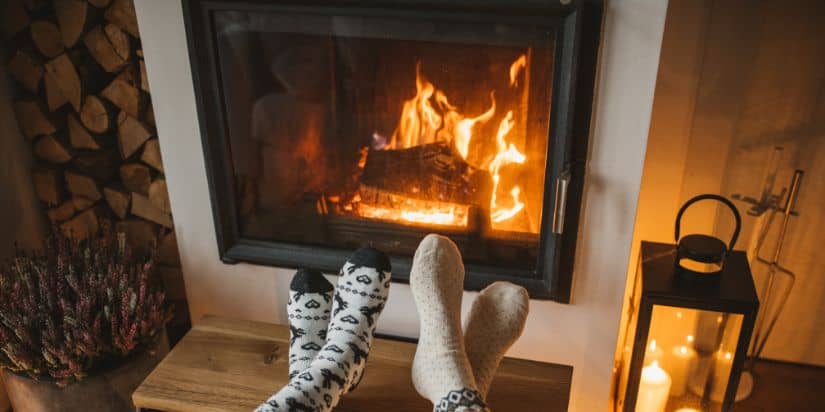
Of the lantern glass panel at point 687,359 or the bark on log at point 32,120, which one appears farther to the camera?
the bark on log at point 32,120

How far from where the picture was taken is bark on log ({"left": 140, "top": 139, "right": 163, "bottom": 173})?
1716 mm

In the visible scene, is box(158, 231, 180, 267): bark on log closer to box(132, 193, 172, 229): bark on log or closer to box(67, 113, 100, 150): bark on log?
box(132, 193, 172, 229): bark on log

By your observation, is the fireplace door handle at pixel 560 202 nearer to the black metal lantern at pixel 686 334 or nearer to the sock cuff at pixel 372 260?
the black metal lantern at pixel 686 334

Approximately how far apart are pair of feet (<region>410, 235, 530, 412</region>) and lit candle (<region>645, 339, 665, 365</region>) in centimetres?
34

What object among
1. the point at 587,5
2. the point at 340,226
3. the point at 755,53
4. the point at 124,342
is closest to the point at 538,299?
the point at 340,226

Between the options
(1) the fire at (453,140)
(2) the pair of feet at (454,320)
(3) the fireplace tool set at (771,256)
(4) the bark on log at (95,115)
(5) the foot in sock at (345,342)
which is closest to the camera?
(5) the foot in sock at (345,342)

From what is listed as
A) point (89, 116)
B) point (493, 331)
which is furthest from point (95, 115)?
point (493, 331)

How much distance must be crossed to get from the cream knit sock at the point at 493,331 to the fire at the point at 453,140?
0.86ft

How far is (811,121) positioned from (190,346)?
1.41 meters

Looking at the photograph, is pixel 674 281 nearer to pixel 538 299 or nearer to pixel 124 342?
pixel 538 299

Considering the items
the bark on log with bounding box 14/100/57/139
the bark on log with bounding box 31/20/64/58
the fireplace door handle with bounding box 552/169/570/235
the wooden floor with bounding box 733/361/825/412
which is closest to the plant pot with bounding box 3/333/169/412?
the bark on log with bounding box 14/100/57/139

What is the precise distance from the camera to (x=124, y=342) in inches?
56.1

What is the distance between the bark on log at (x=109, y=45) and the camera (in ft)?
5.29

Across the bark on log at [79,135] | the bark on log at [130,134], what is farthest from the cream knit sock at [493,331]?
the bark on log at [79,135]
